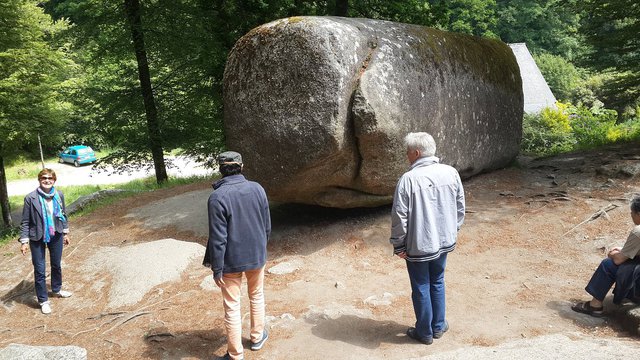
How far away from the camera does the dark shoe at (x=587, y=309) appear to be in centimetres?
479

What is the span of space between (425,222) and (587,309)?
2111mm

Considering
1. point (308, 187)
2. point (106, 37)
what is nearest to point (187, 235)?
point (308, 187)

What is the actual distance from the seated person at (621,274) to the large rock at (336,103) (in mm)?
3003

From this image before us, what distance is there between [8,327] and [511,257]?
21.4ft

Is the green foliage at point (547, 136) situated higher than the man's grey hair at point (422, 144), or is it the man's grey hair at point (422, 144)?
the man's grey hair at point (422, 144)

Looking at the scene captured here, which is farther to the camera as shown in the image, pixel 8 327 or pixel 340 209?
pixel 340 209

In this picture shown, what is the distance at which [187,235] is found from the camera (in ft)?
27.7

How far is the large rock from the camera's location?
642 centimetres

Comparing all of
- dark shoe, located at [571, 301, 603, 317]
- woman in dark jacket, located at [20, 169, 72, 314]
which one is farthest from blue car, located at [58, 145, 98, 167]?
dark shoe, located at [571, 301, 603, 317]

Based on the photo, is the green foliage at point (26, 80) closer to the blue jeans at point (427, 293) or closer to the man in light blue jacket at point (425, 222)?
the man in light blue jacket at point (425, 222)

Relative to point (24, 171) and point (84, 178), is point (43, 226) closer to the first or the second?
point (84, 178)

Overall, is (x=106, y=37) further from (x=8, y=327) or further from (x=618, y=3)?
(x=618, y=3)

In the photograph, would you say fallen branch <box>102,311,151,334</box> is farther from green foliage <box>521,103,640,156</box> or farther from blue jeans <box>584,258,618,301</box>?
green foliage <box>521,103,640,156</box>

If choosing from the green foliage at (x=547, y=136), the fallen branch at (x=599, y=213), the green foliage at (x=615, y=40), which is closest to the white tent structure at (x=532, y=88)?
the green foliage at (x=547, y=136)
